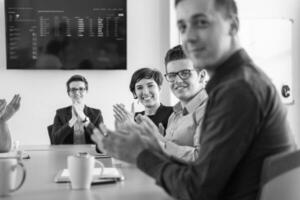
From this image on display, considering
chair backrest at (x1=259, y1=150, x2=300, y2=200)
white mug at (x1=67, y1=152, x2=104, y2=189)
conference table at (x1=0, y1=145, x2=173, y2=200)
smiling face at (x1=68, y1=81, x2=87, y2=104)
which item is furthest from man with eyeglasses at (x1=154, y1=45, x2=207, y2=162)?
smiling face at (x1=68, y1=81, x2=87, y2=104)

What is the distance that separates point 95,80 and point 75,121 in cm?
104

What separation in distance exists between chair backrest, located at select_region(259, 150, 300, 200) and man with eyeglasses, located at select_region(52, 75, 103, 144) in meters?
2.50

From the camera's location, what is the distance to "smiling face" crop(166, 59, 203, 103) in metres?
2.41

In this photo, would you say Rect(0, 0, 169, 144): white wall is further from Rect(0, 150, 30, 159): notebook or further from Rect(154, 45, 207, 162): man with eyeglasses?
Rect(154, 45, 207, 162): man with eyeglasses

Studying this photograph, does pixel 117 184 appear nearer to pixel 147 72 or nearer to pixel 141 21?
pixel 147 72

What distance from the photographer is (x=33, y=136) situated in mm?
A: 4625

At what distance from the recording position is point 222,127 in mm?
1102

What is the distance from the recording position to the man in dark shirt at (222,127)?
1101 millimetres

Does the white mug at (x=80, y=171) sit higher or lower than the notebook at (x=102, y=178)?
higher

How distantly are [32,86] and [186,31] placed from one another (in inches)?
140

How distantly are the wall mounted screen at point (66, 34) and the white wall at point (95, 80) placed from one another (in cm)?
8

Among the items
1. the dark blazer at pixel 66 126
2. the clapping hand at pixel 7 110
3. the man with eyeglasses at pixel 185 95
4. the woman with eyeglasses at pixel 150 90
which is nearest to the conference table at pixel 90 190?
the man with eyeglasses at pixel 185 95

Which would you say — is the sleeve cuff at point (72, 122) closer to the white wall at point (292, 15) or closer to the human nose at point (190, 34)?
the white wall at point (292, 15)

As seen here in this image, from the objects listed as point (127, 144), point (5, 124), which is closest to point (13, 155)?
point (5, 124)
